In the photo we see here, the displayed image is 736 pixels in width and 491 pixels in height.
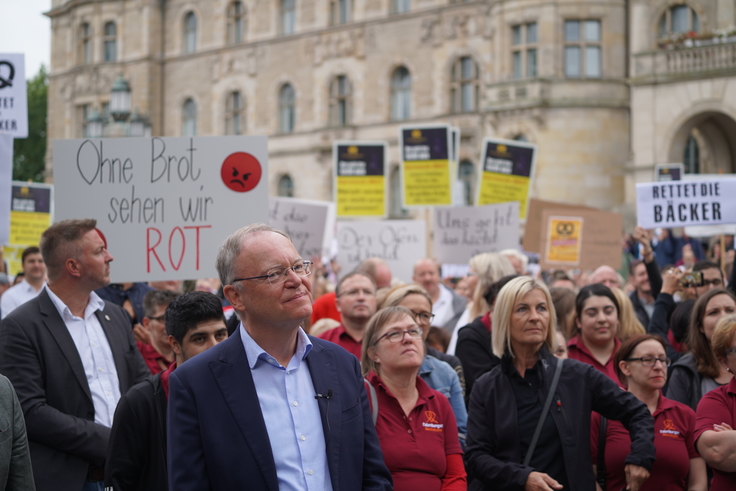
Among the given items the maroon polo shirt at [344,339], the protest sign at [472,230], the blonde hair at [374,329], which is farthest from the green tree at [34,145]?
the blonde hair at [374,329]

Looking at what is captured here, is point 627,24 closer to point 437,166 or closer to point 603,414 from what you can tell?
point 437,166

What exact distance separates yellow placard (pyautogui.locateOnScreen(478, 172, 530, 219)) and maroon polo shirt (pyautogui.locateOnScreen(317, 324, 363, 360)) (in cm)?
707

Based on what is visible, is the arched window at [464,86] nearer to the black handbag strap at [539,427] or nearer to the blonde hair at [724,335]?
the blonde hair at [724,335]

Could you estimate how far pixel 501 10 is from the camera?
82.9 feet

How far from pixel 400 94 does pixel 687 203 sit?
23291 millimetres

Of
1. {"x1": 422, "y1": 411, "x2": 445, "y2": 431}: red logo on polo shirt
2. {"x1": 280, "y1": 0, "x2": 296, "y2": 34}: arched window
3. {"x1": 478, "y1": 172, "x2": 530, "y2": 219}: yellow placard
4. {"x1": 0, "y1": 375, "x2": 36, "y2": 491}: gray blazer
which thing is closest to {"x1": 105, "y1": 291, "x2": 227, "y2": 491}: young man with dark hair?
{"x1": 0, "y1": 375, "x2": 36, "y2": 491}: gray blazer

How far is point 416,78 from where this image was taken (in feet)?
99.0

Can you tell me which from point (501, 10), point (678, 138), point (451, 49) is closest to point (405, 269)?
point (678, 138)

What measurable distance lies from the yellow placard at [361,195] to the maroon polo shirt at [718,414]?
8.59 meters

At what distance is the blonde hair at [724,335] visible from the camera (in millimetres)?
4566

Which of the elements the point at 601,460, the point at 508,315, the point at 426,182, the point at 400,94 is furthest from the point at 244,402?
the point at 400,94

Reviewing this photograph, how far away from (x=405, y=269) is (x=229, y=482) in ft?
29.0

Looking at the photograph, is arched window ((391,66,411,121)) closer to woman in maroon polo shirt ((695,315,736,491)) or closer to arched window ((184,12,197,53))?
arched window ((184,12,197,53))

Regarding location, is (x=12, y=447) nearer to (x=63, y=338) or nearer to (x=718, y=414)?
(x=63, y=338)
